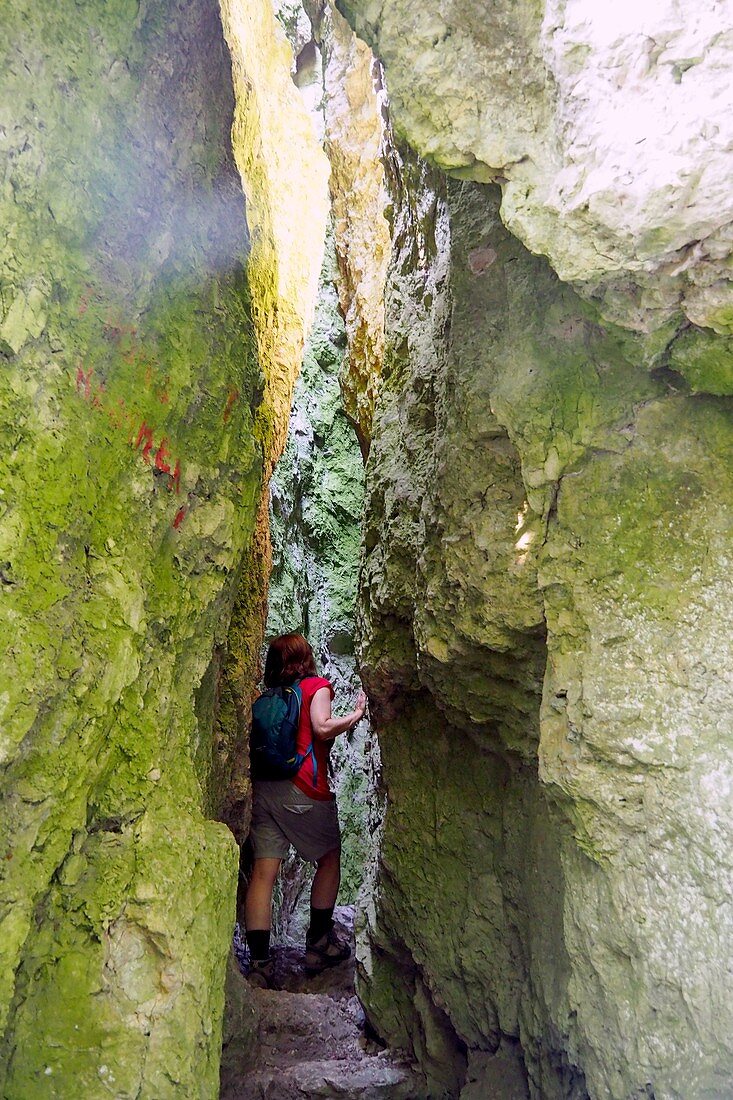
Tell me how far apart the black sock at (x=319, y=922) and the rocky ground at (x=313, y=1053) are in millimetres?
344

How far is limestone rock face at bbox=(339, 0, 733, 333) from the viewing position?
1.99m

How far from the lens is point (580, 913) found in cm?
281

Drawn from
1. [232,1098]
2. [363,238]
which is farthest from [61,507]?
[363,238]

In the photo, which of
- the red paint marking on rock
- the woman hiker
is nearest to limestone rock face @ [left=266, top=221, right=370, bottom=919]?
the woman hiker

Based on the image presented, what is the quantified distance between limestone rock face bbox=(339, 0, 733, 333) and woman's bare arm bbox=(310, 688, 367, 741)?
9.80 feet

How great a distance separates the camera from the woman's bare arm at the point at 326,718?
15.9 feet

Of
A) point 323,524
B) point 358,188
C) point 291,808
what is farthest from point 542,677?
point 323,524

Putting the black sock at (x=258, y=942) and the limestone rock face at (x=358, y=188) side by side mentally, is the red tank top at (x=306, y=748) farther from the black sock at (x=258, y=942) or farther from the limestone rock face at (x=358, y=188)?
the limestone rock face at (x=358, y=188)

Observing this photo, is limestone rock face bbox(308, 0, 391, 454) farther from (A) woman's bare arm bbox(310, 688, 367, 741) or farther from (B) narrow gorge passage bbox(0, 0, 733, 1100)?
(B) narrow gorge passage bbox(0, 0, 733, 1100)

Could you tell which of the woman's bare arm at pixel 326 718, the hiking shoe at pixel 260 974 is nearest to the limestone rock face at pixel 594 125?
the woman's bare arm at pixel 326 718

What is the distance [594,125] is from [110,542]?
5.71ft

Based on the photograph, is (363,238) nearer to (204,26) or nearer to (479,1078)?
(204,26)

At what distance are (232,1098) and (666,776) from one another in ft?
9.24

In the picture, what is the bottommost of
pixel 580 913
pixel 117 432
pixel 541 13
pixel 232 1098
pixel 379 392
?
pixel 232 1098
